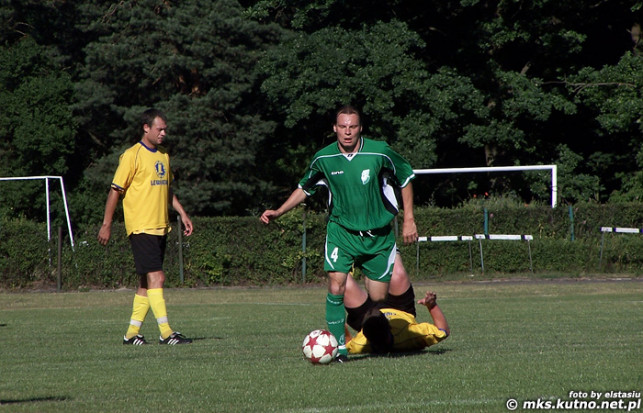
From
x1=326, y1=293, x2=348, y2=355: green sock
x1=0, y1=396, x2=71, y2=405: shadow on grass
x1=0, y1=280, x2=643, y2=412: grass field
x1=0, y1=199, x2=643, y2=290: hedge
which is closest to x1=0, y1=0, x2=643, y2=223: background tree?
x1=0, y1=199, x2=643, y2=290: hedge

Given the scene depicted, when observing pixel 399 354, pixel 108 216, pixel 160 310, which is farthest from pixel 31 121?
pixel 399 354

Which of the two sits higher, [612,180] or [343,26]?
[343,26]

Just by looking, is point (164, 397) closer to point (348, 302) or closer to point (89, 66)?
point (348, 302)

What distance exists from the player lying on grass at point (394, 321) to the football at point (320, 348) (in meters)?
0.58

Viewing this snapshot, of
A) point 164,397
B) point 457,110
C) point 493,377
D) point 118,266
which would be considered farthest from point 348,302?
point 457,110

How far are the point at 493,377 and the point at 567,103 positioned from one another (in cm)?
3216

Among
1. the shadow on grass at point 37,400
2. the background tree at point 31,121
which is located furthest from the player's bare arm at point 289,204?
the background tree at point 31,121

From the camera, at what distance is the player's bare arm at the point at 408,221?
27.4 feet

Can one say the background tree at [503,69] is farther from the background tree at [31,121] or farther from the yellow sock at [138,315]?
the yellow sock at [138,315]

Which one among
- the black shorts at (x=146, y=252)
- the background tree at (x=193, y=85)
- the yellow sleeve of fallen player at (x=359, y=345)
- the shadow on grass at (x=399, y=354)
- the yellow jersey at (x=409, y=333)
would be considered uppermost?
the background tree at (x=193, y=85)

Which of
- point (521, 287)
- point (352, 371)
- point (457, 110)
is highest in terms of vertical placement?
point (457, 110)

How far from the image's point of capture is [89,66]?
38.2 m

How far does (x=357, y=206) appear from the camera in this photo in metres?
8.34

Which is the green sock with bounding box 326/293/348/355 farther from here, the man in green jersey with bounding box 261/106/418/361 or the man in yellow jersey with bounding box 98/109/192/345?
the man in yellow jersey with bounding box 98/109/192/345
